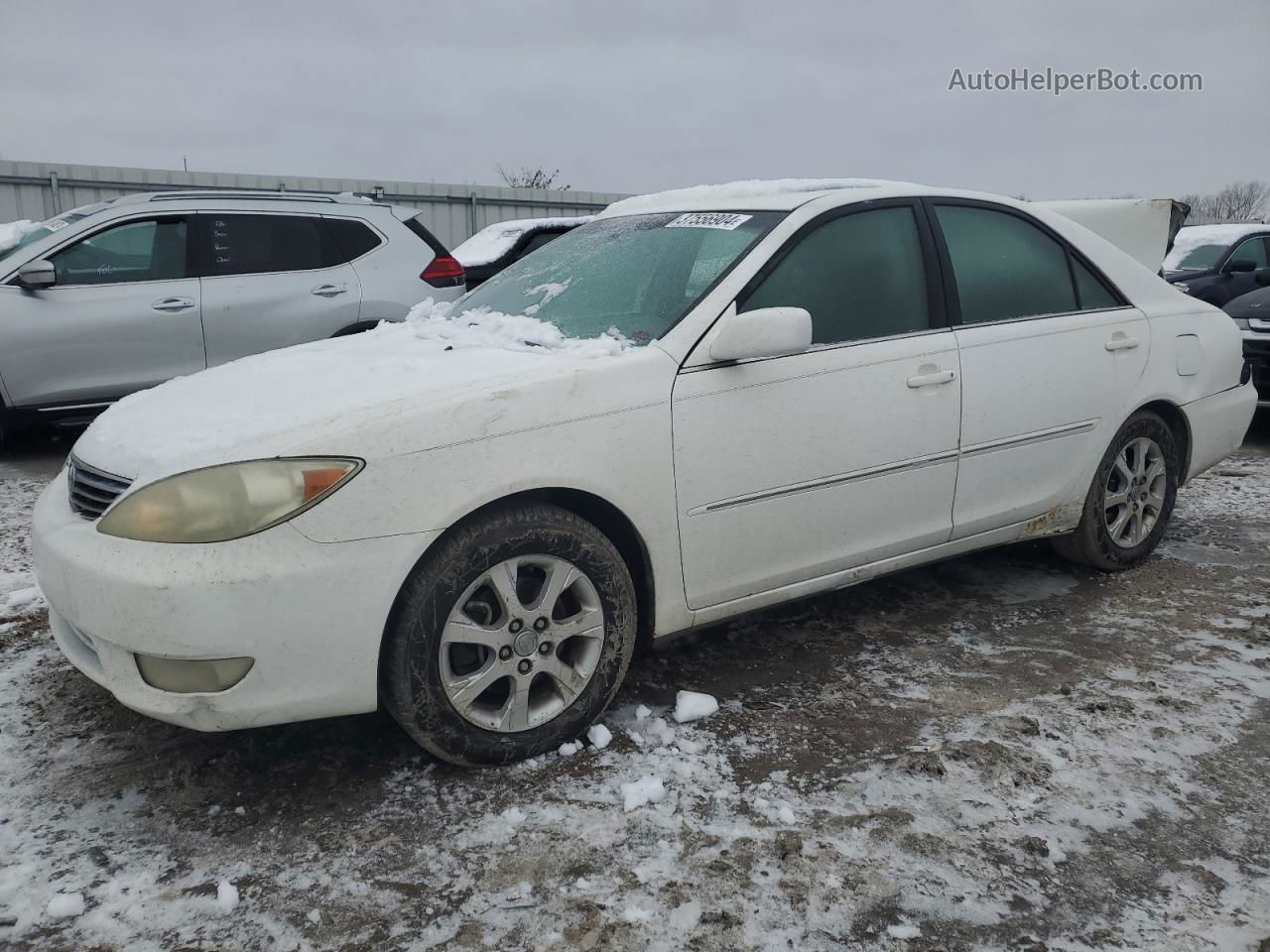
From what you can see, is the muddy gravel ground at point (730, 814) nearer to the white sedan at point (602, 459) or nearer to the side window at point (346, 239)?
the white sedan at point (602, 459)

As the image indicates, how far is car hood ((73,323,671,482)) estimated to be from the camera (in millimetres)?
2529

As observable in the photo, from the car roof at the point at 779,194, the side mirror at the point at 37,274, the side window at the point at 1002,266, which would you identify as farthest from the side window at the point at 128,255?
the side window at the point at 1002,266

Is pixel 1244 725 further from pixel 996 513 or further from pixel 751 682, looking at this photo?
pixel 751 682

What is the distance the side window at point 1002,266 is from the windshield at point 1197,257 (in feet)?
25.7

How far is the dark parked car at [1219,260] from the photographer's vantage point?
10242 mm

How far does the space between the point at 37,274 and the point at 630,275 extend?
483 cm

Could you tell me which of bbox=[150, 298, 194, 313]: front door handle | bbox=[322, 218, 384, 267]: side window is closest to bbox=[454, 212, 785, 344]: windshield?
bbox=[150, 298, 194, 313]: front door handle

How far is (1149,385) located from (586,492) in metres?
2.63

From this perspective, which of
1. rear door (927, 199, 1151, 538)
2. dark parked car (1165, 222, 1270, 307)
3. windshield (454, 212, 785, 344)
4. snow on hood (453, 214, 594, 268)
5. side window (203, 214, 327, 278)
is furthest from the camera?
dark parked car (1165, 222, 1270, 307)

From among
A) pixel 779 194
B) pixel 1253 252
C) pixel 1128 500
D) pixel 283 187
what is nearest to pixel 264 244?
pixel 779 194

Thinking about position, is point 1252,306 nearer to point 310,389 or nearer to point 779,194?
point 779,194

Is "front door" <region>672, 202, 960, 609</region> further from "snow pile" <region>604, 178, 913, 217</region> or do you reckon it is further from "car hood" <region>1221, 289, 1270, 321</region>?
"car hood" <region>1221, 289, 1270, 321</region>

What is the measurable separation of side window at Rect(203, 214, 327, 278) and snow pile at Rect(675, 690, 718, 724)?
5367 millimetres

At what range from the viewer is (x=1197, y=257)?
1085cm
